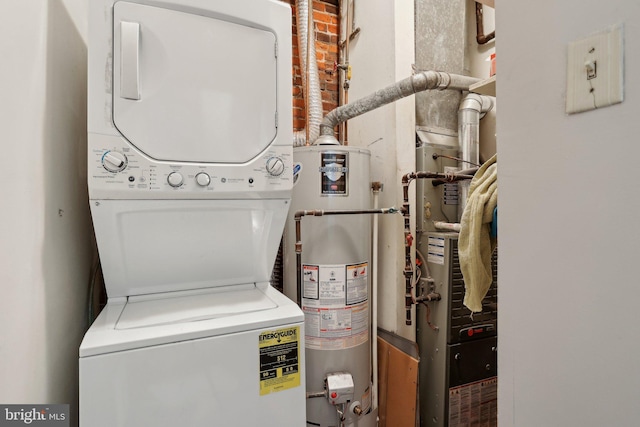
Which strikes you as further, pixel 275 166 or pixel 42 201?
pixel 275 166

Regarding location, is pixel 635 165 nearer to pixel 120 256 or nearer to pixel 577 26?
pixel 577 26

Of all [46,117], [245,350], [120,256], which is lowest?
[245,350]

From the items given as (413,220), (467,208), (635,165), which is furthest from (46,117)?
(413,220)

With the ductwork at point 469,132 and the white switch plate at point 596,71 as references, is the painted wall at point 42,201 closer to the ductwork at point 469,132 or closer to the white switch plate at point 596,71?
the white switch plate at point 596,71

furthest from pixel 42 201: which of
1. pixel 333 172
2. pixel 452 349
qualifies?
pixel 452 349

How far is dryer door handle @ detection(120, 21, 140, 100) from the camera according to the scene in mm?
887

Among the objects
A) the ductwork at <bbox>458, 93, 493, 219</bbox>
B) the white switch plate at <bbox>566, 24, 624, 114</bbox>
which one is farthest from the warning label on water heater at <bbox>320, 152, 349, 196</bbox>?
the white switch plate at <bbox>566, 24, 624, 114</bbox>

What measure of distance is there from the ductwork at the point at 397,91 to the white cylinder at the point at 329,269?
0.59 feet

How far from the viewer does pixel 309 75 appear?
6.20ft

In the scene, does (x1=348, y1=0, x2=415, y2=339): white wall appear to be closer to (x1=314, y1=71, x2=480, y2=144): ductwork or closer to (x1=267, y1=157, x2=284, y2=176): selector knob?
(x1=314, y1=71, x2=480, y2=144): ductwork

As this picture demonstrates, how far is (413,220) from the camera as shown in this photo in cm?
173

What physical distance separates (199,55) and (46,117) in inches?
17.6

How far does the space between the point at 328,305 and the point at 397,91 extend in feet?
3.57

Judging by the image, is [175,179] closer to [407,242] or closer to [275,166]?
[275,166]
